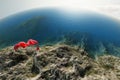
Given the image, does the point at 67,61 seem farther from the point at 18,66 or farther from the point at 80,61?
the point at 18,66

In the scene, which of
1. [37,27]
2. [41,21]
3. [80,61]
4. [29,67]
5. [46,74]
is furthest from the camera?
[41,21]

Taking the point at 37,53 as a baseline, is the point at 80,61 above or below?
below

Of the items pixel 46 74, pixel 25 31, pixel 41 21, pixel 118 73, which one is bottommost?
pixel 118 73

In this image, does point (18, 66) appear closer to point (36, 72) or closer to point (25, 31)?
point (36, 72)

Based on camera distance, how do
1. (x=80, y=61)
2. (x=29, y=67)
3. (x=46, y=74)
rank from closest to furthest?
1. (x=46, y=74)
2. (x=29, y=67)
3. (x=80, y=61)

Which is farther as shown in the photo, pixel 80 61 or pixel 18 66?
pixel 80 61

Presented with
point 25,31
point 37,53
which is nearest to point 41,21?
point 25,31
